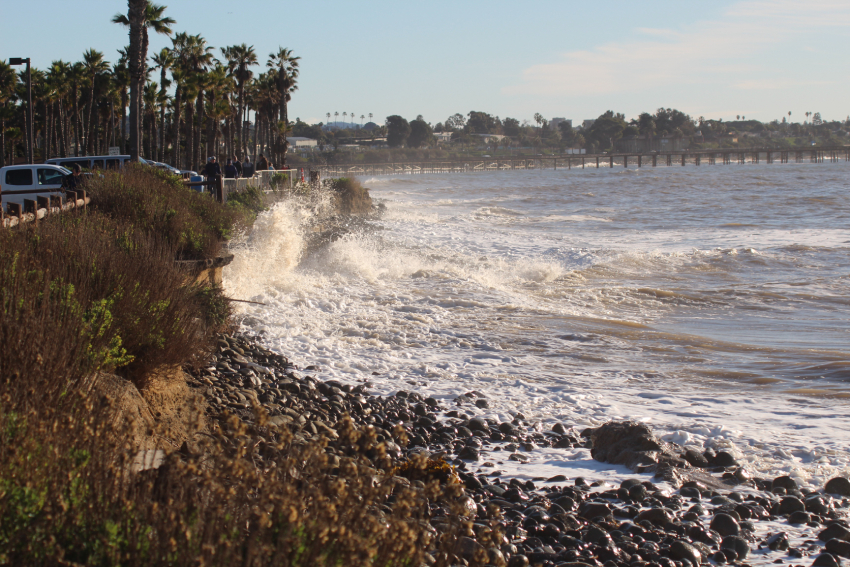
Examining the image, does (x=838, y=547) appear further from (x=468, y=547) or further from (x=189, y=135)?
(x=189, y=135)

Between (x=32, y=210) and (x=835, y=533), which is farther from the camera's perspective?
(x=32, y=210)

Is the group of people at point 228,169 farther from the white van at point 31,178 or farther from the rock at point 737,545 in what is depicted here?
the rock at point 737,545

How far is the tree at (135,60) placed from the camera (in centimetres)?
2255

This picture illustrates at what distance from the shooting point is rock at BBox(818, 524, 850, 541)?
186 inches

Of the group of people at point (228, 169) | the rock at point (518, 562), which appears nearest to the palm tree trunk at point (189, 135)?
the group of people at point (228, 169)

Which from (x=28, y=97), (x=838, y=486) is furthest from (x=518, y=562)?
(x=28, y=97)

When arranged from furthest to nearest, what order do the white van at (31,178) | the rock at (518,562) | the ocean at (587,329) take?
the white van at (31,178)
the ocean at (587,329)
the rock at (518,562)

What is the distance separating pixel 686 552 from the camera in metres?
4.48

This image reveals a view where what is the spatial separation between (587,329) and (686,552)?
271 inches

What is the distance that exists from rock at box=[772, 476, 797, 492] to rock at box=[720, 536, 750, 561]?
3.48 ft

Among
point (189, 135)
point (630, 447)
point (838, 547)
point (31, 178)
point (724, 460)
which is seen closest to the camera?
point (838, 547)

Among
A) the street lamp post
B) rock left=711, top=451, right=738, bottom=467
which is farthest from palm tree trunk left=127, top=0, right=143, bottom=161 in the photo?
rock left=711, top=451, right=738, bottom=467

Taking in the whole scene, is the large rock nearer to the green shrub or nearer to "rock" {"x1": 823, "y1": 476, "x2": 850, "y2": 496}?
"rock" {"x1": 823, "y1": 476, "x2": 850, "y2": 496}

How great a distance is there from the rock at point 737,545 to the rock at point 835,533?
1.76ft
